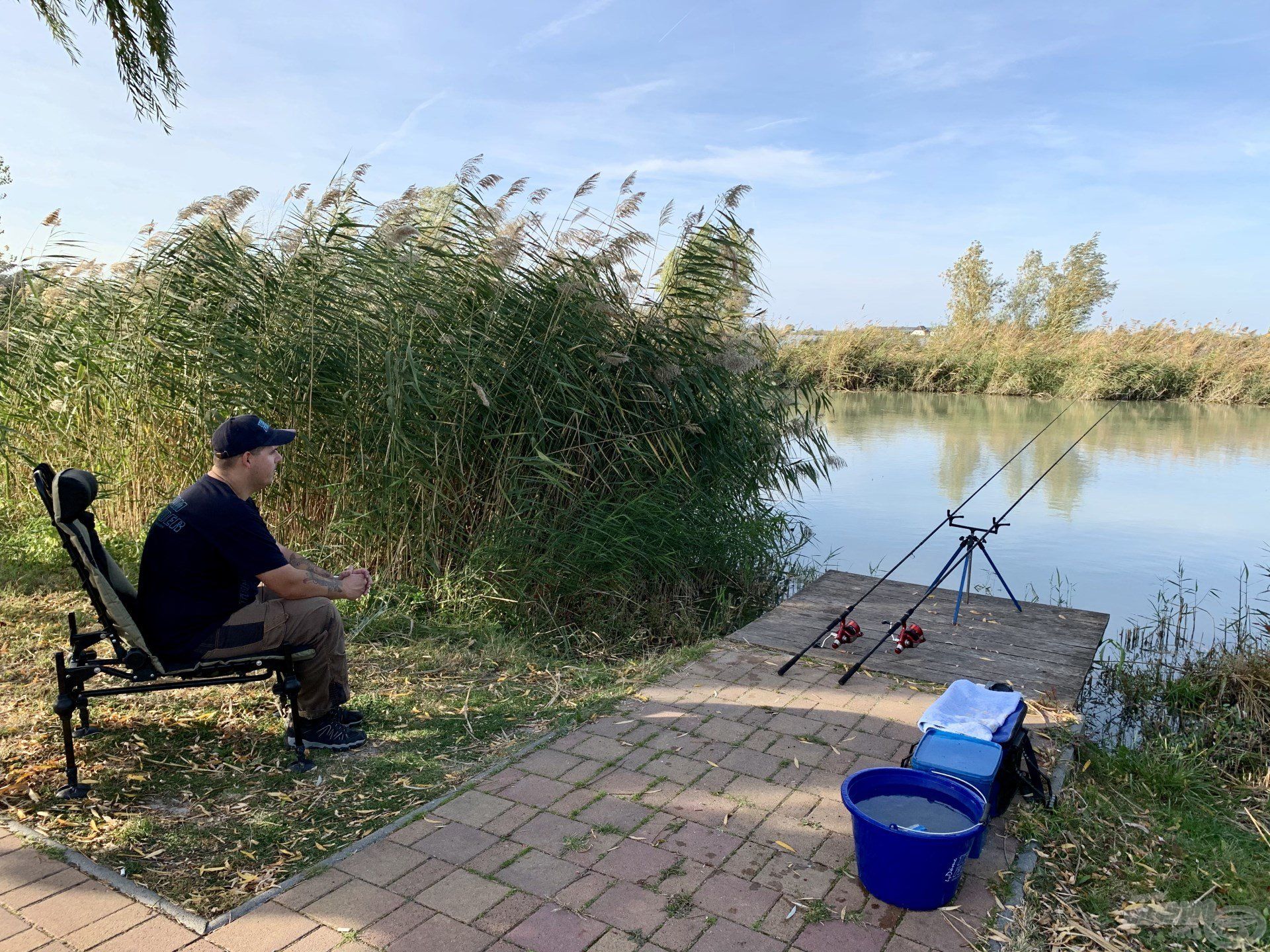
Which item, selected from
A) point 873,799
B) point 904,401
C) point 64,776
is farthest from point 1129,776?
point 904,401

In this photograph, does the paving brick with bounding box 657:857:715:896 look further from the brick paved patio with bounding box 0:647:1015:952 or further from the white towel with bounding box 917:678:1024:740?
the white towel with bounding box 917:678:1024:740

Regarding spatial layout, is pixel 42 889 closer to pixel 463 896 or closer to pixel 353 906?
pixel 353 906

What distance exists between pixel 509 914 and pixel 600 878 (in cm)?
29

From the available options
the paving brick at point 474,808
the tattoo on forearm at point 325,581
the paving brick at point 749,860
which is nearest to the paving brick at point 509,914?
the paving brick at point 474,808

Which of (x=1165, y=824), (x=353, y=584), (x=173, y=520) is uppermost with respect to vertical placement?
(x=173, y=520)

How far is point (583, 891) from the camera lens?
2.39 m

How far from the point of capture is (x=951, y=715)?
304 centimetres

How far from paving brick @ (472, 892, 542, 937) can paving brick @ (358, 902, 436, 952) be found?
0.15 m

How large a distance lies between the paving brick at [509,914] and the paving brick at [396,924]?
0.15m

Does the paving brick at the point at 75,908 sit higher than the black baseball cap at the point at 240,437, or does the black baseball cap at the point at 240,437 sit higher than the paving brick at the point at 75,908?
the black baseball cap at the point at 240,437

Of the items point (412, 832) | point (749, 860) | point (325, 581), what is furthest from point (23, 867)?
point (749, 860)

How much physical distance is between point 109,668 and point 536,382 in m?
2.73

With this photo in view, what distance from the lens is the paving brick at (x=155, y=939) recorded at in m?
2.13

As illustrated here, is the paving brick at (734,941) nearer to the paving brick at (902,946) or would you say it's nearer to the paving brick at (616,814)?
the paving brick at (902,946)
